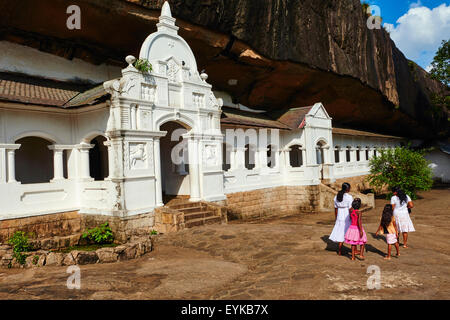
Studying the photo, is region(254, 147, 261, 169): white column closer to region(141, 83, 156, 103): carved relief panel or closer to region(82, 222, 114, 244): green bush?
region(141, 83, 156, 103): carved relief panel

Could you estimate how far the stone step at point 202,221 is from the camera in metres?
10.9

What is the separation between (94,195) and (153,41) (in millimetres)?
5190

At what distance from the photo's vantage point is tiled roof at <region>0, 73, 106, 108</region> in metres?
10.1

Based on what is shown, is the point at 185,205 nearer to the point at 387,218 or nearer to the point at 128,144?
the point at 128,144

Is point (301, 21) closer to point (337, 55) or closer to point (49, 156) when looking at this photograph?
point (337, 55)

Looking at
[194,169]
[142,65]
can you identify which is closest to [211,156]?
[194,169]

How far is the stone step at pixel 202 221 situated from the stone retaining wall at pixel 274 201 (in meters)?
3.02

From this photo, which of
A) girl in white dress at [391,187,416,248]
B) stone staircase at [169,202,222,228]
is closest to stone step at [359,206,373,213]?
Answer: stone staircase at [169,202,222,228]

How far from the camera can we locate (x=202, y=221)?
11305mm

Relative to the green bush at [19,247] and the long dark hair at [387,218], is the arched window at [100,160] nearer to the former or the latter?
the green bush at [19,247]

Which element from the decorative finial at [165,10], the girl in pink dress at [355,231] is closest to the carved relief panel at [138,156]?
the decorative finial at [165,10]

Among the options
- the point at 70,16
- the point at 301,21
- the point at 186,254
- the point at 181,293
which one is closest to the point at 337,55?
the point at 301,21

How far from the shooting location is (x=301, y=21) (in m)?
16.7

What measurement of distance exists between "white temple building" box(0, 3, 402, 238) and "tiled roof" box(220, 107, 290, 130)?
138mm
